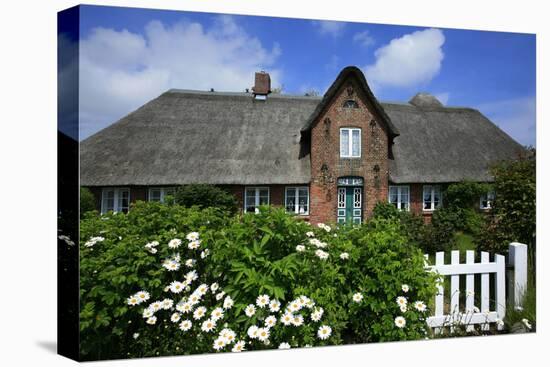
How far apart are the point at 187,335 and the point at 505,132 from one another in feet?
15.2

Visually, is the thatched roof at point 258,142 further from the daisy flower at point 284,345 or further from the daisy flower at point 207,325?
the daisy flower at point 284,345

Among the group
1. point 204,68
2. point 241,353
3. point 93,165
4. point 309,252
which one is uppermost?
point 204,68

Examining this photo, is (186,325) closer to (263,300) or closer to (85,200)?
(263,300)

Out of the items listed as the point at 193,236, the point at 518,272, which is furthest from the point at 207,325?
the point at 518,272

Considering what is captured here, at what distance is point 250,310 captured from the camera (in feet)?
12.1

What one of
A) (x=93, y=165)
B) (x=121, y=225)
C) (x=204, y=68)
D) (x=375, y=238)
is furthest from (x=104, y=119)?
(x=375, y=238)

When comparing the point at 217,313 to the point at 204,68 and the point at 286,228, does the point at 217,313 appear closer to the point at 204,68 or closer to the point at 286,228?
the point at 286,228

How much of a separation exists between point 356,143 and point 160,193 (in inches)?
117

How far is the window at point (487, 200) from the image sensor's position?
5707 mm

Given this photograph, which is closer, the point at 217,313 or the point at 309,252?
the point at 217,313

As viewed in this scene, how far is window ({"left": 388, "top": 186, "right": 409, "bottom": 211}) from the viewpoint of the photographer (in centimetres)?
569

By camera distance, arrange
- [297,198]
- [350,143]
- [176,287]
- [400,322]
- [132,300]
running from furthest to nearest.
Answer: [350,143] → [297,198] → [400,322] → [176,287] → [132,300]

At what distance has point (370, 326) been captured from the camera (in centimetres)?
427

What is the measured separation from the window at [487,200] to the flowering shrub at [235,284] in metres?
2.04
